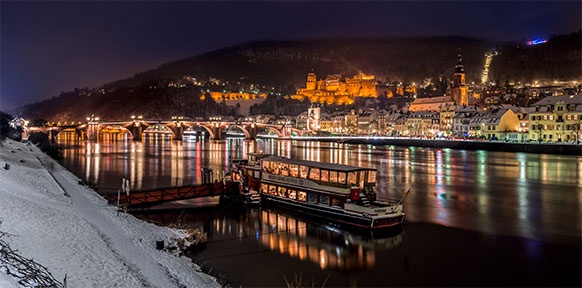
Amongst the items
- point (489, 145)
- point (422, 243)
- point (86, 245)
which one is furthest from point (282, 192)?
point (489, 145)

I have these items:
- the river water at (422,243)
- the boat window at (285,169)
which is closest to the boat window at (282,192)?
the boat window at (285,169)

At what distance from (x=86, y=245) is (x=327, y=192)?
13745 millimetres

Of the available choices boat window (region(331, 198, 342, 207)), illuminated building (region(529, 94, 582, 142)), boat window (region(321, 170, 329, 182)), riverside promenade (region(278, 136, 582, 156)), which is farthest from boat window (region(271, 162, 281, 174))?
illuminated building (region(529, 94, 582, 142))

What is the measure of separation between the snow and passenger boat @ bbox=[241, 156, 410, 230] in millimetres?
7870

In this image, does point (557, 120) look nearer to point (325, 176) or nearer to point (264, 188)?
point (264, 188)

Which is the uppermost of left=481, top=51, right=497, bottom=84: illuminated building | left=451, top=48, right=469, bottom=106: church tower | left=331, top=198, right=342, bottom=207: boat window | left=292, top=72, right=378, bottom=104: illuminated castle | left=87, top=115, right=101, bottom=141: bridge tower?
left=481, top=51, right=497, bottom=84: illuminated building

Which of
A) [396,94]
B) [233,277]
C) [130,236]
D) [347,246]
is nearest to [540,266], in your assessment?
[347,246]

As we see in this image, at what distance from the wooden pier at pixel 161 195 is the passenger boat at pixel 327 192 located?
2.19m

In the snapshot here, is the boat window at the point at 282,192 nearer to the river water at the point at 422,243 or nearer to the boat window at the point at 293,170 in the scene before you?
the boat window at the point at 293,170

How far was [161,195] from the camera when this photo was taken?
25109mm

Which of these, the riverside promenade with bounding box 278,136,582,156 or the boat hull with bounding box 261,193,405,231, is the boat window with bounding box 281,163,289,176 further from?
the riverside promenade with bounding box 278,136,582,156

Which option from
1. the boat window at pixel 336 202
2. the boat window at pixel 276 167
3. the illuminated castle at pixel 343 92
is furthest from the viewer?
the illuminated castle at pixel 343 92

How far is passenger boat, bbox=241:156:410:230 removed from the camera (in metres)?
21.0

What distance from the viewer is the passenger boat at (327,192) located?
20969 millimetres
